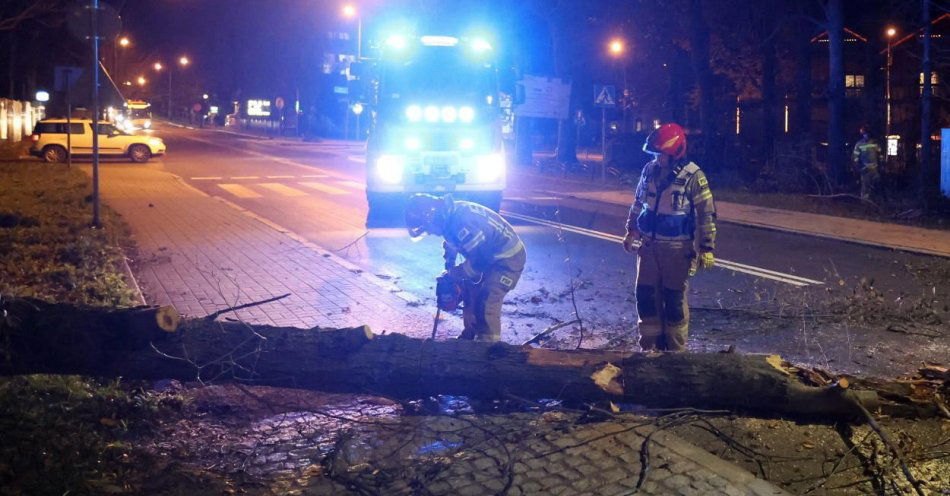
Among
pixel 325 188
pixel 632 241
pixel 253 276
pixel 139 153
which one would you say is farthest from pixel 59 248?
pixel 139 153

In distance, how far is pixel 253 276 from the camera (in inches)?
378

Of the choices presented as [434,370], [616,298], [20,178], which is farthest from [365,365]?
[20,178]

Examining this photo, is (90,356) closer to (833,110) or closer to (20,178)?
(20,178)

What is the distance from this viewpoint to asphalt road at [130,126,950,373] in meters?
7.09

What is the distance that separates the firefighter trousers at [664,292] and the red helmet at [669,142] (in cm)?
64

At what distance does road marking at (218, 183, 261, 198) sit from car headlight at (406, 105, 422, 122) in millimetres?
6591

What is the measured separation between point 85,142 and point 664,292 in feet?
96.5

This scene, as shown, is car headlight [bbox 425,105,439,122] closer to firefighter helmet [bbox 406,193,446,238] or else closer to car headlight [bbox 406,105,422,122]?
car headlight [bbox 406,105,422,122]

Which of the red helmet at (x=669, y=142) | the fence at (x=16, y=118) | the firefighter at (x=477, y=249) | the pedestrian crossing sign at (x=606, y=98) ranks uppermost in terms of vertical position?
the fence at (x=16, y=118)

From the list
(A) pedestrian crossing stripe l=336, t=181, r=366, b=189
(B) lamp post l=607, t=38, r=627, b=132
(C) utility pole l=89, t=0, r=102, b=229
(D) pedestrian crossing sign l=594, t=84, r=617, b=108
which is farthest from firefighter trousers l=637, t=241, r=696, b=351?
(B) lamp post l=607, t=38, r=627, b=132

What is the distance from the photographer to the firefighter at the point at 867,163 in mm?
17844

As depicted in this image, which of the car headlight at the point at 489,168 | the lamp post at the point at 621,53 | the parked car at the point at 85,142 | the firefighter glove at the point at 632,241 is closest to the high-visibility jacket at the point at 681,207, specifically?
the firefighter glove at the point at 632,241

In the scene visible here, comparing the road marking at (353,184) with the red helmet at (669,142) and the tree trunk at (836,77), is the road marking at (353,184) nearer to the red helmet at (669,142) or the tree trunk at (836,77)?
the tree trunk at (836,77)

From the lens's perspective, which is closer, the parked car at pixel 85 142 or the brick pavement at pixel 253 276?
the brick pavement at pixel 253 276
